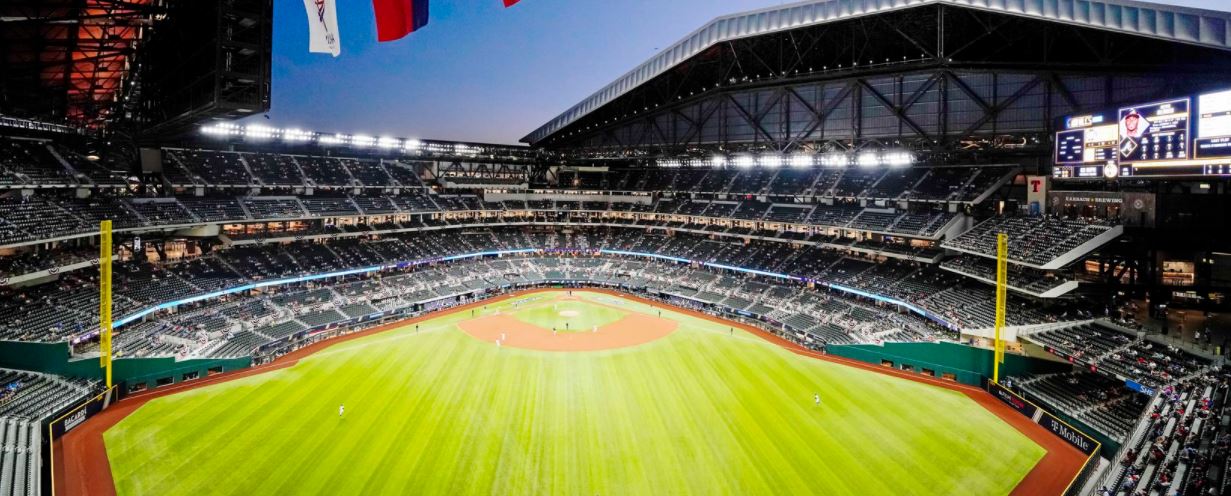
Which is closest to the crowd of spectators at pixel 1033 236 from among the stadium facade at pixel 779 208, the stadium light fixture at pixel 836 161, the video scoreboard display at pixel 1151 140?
the stadium facade at pixel 779 208

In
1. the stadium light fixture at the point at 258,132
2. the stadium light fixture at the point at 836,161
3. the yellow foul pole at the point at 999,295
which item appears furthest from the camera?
the stadium light fixture at the point at 836,161

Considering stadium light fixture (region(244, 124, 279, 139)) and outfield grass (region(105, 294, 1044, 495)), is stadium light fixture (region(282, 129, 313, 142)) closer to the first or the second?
stadium light fixture (region(244, 124, 279, 139))

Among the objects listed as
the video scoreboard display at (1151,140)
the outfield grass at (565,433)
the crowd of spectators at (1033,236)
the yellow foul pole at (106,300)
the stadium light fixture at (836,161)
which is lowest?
the outfield grass at (565,433)

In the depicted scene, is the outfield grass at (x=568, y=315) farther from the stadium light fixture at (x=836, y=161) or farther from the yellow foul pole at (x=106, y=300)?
the yellow foul pole at (x=106, y=300)

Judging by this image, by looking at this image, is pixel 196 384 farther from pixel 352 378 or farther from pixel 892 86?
pixel 892 86

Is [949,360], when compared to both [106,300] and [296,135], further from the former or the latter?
[296,135]

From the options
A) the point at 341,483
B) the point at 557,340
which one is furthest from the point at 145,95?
the point at 557,340
